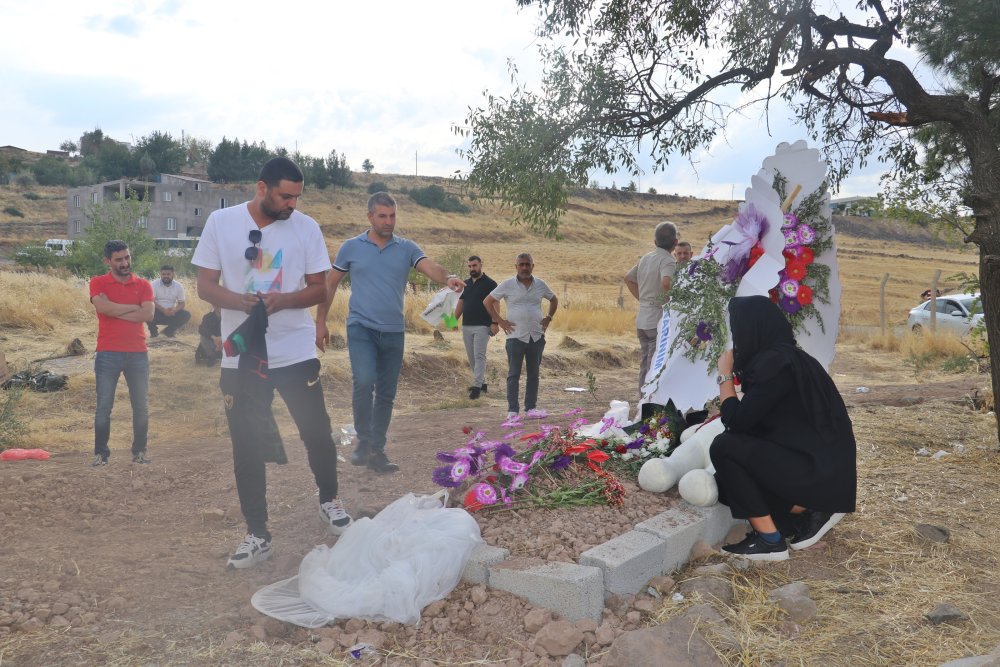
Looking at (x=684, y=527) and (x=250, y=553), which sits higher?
(x=684, y=527)

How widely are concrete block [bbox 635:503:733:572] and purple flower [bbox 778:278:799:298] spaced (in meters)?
1.66

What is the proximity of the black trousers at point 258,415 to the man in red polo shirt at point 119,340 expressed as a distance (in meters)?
2.72

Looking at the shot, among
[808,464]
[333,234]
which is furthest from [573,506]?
[333,234]

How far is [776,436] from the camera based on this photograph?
161 inches

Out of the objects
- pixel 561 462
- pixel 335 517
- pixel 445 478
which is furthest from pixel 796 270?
pixel 335 517

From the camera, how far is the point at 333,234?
56438 millimetres

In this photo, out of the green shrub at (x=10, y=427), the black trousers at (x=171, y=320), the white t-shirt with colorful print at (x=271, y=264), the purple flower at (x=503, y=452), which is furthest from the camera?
the black trousers at (x=171, y=320)

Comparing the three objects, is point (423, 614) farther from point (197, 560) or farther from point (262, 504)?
point (197, 560)

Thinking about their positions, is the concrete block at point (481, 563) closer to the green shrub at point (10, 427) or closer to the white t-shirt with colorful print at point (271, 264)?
the white t-shirt with colorful print at point (271, 264)

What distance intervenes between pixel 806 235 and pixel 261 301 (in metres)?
3.49

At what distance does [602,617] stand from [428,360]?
906 cm

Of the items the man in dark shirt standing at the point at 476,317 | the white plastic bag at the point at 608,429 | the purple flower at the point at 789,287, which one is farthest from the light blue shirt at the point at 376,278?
the man in dark shirt standing at the point at 476,317

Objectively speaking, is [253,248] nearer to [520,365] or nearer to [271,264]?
[271,264]

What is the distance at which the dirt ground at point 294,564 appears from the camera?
321 centimetres
